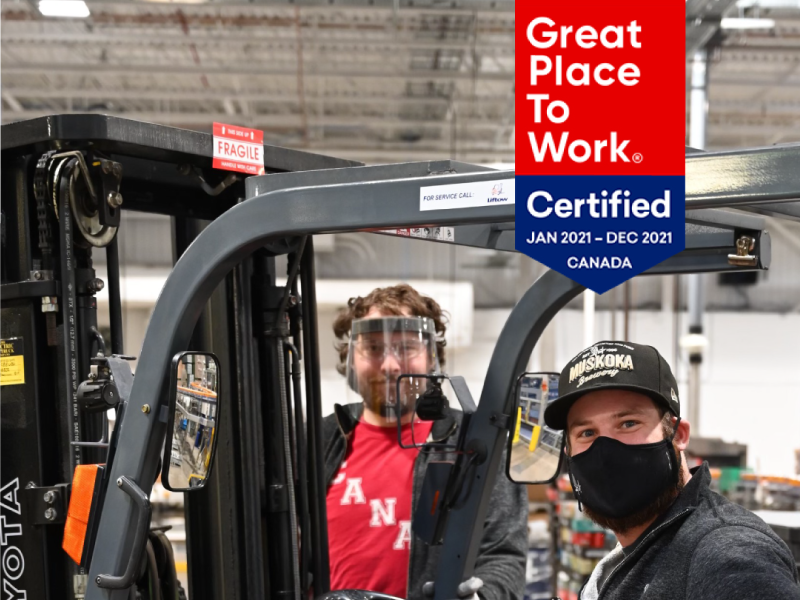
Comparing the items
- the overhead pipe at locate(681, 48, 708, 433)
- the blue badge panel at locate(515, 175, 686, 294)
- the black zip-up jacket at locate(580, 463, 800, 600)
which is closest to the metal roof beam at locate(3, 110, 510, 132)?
the overhead pipe at locate(681, 48, 708, 433)

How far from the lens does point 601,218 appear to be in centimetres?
215

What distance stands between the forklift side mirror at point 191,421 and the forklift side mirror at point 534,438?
109 cm

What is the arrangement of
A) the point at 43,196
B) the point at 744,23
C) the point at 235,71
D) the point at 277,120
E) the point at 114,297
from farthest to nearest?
the point at 277,120, the point at 235,71, the point at 744,23, the point at 114,297, the point at 43,196

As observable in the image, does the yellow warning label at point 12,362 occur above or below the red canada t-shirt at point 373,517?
above

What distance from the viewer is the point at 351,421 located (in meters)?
3.59

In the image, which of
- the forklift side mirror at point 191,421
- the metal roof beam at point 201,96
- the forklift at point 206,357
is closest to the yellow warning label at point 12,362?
the forklift at point 206,357

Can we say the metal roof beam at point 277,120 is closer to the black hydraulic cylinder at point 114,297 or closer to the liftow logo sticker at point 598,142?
the liftow logo sticker at point 598,142

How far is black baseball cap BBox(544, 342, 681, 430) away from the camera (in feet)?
7.32

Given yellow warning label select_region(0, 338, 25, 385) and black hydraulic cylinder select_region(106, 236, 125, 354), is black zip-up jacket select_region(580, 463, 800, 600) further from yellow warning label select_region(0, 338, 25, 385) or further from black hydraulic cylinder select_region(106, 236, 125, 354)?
yellow warning label select_region(0, 338, 25, 385)

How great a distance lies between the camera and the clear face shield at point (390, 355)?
132 inches

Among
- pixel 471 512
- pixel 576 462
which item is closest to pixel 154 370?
pixel 576 462

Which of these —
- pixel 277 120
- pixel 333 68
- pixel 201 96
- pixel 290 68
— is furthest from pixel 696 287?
pixel 201 96

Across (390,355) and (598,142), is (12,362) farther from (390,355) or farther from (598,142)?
(598,142)

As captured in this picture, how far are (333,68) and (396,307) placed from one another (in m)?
7.53
